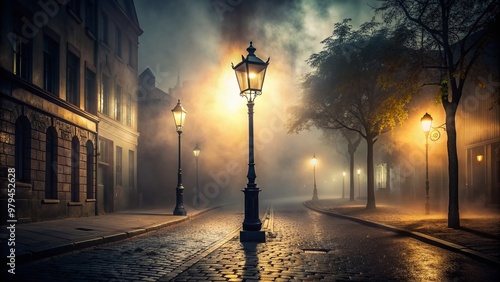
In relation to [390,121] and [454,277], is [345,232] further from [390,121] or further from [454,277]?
[454,277]

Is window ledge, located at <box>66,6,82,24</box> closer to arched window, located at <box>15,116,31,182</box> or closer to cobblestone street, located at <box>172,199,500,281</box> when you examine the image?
arched window, located at <box>15,116,31,182</box>

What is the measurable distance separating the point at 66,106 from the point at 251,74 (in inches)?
309

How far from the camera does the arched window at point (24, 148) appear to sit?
12875 millimetres

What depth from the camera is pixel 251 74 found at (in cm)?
1084

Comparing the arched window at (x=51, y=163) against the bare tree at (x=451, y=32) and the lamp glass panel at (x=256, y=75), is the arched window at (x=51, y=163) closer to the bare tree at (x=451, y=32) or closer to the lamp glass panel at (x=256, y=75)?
the lamp glass panel at (x=256, y=75)

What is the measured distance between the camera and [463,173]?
25.6m

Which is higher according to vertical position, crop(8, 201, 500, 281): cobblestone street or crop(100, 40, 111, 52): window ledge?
crop(100, 40, 111, 52): window ledge

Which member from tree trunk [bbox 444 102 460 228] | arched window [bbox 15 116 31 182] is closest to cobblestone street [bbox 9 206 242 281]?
arched window [bbox 15 116 31 182]

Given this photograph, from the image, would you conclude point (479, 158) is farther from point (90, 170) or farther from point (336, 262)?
point (336, 262)

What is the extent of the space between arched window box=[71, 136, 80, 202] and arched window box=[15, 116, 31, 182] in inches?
141

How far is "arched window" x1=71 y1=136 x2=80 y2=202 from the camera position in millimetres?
16719

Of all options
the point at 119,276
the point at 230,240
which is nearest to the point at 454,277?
the point at 119,276

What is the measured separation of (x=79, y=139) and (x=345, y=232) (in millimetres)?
10207

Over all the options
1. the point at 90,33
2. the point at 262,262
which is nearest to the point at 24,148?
the point at 90,33
